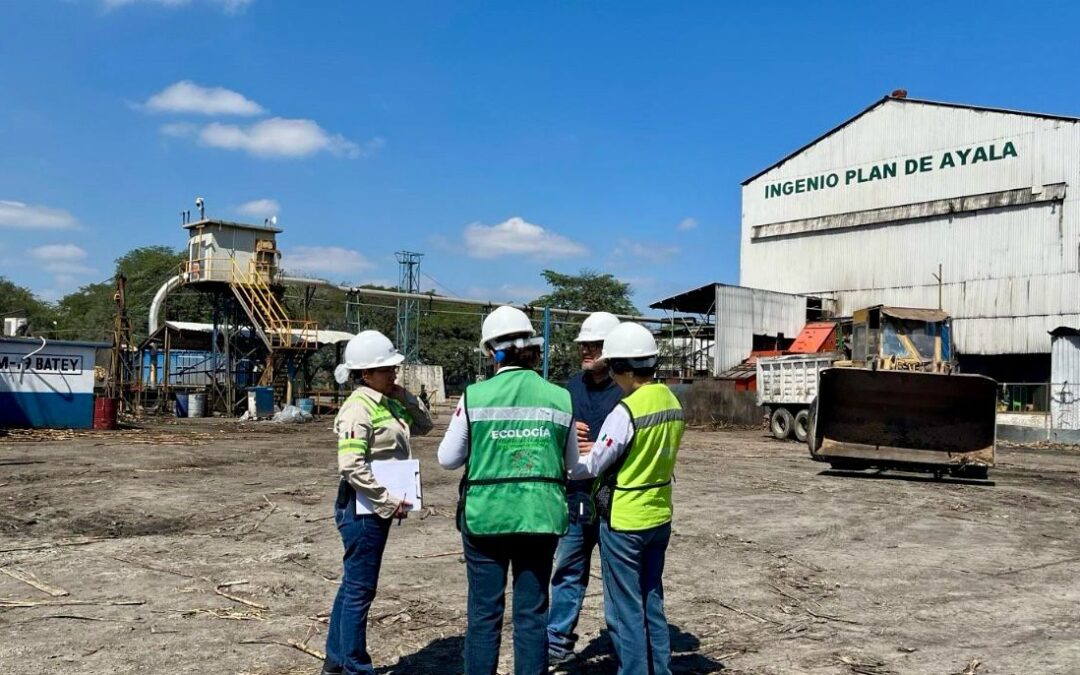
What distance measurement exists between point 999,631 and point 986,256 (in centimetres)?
2829

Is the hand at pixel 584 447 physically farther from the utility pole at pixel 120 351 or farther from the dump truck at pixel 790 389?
the utility pole at pixel 120 351

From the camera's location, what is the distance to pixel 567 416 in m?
4.05

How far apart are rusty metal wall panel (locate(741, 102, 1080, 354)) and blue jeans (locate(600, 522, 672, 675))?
28.9m

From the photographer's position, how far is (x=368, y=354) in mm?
4703

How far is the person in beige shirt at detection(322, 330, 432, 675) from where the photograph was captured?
4566 millimetres

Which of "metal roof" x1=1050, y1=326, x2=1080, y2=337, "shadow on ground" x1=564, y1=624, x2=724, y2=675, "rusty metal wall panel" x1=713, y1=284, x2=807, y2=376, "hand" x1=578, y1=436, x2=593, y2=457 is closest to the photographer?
"hand" x1=578, y1=436, x2=593, y2=457

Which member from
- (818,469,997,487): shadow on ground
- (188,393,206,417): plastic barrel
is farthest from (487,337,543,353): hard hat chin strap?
(188,393,206,417): plastic barrel

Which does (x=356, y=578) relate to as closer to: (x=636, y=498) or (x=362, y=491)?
(x=362, y=491)

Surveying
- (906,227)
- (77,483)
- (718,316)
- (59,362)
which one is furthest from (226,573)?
(906,227)

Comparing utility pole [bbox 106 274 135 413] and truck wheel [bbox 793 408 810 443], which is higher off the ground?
utility pole [bbox 106 274 135 413]

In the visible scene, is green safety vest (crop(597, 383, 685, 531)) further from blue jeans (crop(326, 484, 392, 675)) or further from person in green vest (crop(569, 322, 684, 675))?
blue jeans (crop(326, 484, 392, 675))

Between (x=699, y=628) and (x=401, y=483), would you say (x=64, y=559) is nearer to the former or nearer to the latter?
(x=401, y=483)

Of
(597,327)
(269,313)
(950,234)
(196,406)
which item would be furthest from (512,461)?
(950,234)

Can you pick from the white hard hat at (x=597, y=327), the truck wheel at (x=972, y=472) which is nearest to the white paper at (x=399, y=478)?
the white hard hat at (x=597, y=327)
